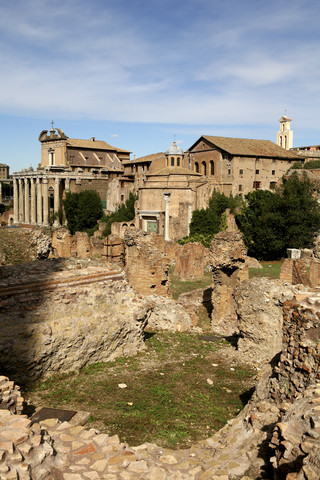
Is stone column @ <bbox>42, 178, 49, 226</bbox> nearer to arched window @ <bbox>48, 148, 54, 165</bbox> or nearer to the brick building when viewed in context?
arched window @ <bbox>48, 148, 54, 165</bbox>

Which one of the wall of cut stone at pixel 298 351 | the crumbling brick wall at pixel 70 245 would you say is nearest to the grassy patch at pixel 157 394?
the wall of cut stone at pixel 298 351

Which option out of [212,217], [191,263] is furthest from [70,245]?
[212,217]

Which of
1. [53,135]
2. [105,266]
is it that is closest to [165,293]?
[105,266]

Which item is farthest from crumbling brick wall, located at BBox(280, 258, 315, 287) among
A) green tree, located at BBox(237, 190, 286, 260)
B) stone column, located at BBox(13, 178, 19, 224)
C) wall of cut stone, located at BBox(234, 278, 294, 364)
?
stone column, located at BBox(13, 178, 19, 224)

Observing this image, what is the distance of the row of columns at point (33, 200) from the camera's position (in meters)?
45.8

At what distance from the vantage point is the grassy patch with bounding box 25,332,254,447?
15.7 ft

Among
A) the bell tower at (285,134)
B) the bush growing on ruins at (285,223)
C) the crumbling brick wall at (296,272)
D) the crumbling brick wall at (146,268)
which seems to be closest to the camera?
the crumbling brick wall at (146,268)

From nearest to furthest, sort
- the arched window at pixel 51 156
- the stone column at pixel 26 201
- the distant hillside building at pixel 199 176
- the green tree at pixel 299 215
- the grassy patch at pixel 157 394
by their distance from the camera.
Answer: the grassy patch at pixel 157 394
the green tree at pixel 299 215
the distant hillside building at pixel 199 176
the stone column at pixel 26 201
the arched window at pixel 51 156

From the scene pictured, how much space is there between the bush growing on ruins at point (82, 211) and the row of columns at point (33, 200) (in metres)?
3.22

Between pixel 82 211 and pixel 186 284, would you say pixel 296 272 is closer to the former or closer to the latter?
pixel 186 284

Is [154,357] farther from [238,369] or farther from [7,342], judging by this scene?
[7,342]

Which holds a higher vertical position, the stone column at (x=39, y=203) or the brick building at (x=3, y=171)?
the brick building at (x=3, y=171)

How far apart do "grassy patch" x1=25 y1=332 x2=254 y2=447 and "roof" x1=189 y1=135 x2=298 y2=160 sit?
107 feet

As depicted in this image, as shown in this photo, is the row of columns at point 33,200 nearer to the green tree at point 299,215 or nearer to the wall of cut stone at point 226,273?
the green tree at point 299,215
